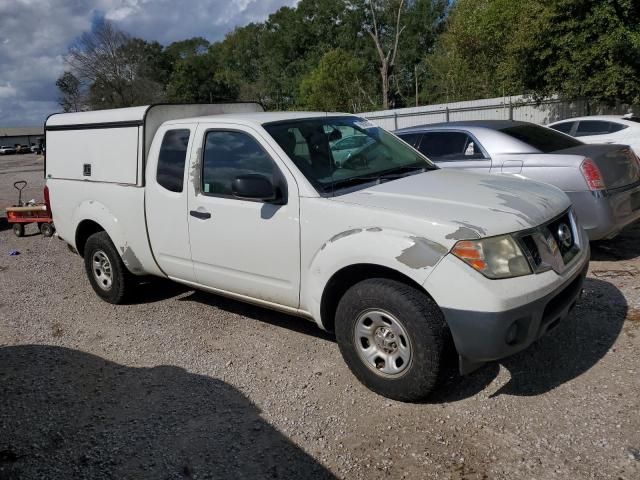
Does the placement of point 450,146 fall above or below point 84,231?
above

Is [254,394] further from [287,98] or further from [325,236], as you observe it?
[287,98]

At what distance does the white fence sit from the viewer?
1906 cm

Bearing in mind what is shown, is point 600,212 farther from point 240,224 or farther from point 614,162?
point 240,224

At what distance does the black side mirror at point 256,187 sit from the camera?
372cm

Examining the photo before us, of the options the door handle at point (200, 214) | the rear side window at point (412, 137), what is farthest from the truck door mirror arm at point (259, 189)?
the rear side window at point (412, 137)

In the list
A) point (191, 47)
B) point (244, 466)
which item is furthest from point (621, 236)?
point (191, 47)

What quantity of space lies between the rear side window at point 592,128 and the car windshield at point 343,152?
830 cm

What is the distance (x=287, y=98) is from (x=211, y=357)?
61.2 metres

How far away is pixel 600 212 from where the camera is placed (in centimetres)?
538

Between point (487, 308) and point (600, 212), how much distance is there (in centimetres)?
315

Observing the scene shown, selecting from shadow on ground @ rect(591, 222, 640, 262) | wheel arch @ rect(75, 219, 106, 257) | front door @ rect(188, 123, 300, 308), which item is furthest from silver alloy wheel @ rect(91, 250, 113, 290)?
shadow on ground @ rect(591, 222, 640, 262)

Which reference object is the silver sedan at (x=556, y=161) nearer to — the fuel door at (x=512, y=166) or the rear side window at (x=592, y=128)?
the fuel door at (x=512, y=166)

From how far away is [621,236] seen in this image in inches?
272

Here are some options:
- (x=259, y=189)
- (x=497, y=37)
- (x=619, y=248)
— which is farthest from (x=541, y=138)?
(x=497, y=37)
